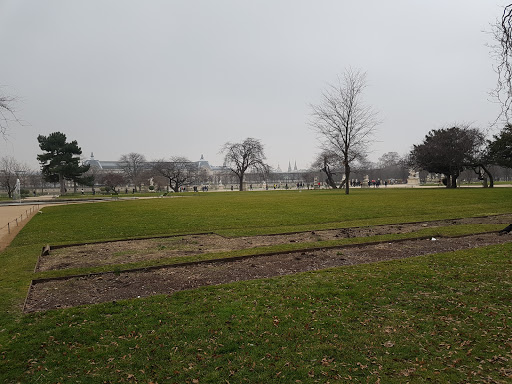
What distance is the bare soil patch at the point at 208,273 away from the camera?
6.70 metres

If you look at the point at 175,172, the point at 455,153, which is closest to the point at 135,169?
the point at 175,172

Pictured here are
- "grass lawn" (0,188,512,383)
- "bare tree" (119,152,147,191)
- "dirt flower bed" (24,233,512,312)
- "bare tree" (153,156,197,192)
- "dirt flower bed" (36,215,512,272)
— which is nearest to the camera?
"grass lawn" (0,188,512,383)

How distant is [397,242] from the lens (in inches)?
453

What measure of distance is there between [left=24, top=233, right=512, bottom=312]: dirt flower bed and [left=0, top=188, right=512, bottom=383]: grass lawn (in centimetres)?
53

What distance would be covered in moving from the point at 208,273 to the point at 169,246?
440cm

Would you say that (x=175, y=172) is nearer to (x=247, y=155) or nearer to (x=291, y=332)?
(x=247, y=155)

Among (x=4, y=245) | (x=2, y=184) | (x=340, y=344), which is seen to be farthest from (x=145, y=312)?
(x=2, y=184)

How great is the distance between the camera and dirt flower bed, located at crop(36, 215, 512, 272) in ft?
32.8

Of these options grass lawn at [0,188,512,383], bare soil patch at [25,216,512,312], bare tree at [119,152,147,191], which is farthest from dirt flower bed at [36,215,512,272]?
bare tree at [119,152,147,191]

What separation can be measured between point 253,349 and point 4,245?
13.0 metres

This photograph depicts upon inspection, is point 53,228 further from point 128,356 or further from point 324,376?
point 324,376

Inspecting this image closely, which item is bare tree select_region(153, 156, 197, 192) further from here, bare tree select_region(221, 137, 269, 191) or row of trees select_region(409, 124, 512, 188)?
row of trees select_region(409, 124, 512, 188)

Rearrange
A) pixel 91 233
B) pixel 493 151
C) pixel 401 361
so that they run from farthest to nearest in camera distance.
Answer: pixel 493 151 → pixel 91 233 → pixel 401 361

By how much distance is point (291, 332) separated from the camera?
15.4 feet
